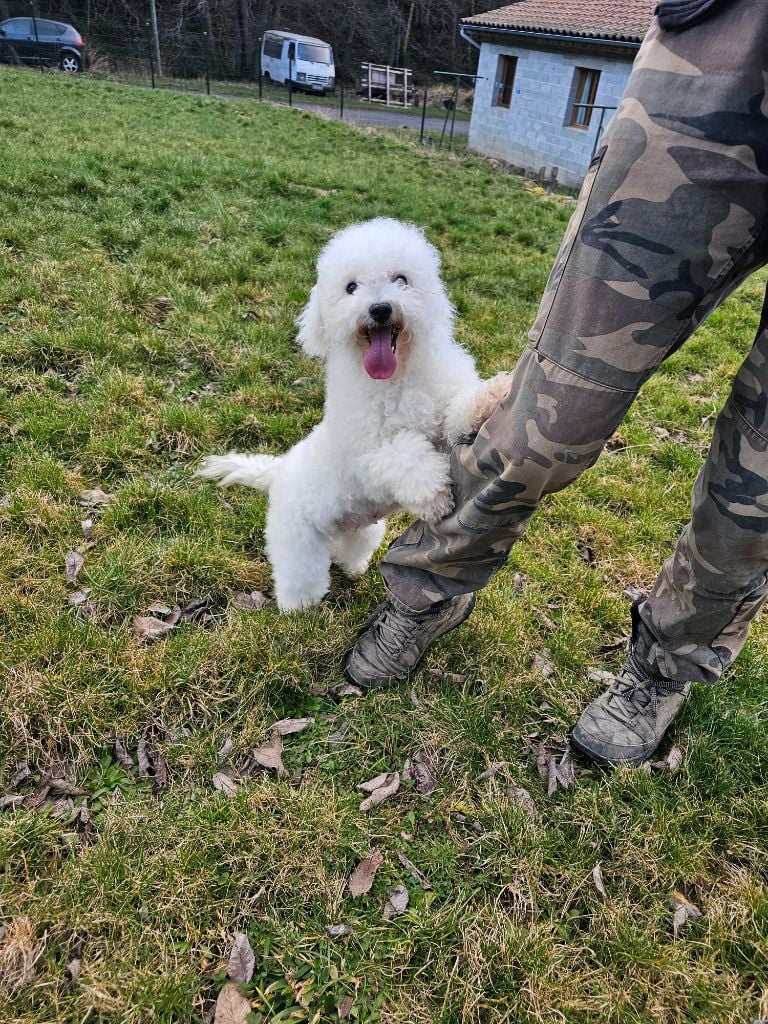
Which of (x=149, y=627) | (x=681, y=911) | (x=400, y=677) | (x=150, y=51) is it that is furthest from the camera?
(x=150, y=51)

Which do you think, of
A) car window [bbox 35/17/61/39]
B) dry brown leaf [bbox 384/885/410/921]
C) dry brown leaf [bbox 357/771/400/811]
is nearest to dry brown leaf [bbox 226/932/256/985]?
dry brown leaf [bbox 384/885/410/921]

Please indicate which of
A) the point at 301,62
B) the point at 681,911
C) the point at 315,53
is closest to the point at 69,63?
the point at 301,62

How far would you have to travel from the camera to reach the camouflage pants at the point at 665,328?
1203mm

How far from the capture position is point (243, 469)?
2857mm

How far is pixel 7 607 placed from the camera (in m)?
2.32

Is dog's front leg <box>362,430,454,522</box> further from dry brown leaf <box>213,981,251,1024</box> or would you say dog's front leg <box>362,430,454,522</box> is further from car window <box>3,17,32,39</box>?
car window <box>3,17,32,39</box>

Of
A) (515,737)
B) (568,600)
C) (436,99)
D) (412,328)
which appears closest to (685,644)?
(515,737)

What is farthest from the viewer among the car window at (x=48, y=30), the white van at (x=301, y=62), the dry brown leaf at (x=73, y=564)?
the white van at (x=301, y=62)

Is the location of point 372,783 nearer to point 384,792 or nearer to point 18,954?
point 384,792

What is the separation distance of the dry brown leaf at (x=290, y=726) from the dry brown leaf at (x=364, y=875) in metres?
0.49

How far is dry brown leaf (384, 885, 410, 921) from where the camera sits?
5.47ft

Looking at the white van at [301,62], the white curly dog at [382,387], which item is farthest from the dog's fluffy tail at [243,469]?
the white van at [301,62]

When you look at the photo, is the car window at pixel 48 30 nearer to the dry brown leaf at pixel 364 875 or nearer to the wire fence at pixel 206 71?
the wire fence at pixel 206 71

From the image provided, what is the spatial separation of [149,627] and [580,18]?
19.5m
